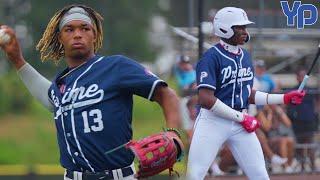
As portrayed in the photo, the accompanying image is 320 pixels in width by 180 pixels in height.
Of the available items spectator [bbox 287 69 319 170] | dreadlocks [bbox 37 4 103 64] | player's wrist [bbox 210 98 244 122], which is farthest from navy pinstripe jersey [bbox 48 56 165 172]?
spectator [bbox 287 69 319 170]

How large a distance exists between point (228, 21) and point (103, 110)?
2.59 m

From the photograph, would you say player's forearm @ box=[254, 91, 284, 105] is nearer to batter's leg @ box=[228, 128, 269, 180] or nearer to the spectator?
batter's leg @ box=[228, 128, 269, 180]

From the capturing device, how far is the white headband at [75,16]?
3.20m

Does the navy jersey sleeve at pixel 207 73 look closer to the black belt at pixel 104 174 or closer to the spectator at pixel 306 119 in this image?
the black belt at pixel 104 174

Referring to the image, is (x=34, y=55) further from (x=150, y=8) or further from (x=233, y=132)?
(x=233, y=132)

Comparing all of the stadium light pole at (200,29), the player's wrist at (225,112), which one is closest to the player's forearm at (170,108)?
the player's wrist at (225,112)

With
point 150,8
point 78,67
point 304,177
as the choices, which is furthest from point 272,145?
point 78,67

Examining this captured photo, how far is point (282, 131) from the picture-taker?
7.47 meters

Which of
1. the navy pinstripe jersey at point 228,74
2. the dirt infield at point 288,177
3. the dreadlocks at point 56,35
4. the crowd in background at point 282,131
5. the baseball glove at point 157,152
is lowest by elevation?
the dirt infield at point 288,177

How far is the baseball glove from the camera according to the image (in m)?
2.85

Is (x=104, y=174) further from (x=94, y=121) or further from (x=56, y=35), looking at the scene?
(x=56, y=35)

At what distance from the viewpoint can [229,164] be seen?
7367mm

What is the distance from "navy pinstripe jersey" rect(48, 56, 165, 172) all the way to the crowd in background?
13.7 feet

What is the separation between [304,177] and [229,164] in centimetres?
76
